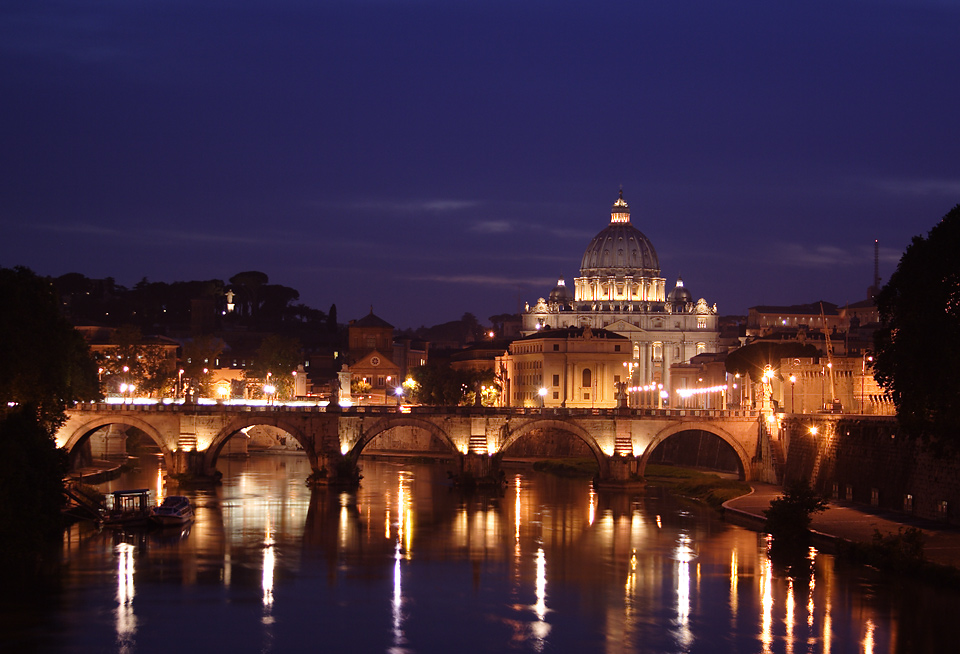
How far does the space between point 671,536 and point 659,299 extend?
134 meters

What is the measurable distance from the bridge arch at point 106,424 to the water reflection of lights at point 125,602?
78.5 ft

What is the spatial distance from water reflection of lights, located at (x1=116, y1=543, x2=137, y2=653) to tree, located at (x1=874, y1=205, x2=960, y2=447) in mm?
24680

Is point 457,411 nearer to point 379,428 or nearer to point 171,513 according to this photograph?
point 379,428

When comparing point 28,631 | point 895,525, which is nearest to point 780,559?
point 895,525

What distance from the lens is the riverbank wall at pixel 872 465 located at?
1871 inches

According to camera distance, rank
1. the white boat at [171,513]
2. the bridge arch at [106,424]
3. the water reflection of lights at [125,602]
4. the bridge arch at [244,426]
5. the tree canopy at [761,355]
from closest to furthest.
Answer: the water reflection of lights at [125,602], the white boat at [171,513], the bridge arch at [106,424], the bridge arch at [244,426], the tree canopy at [761,355]

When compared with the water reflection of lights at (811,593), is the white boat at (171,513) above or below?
above

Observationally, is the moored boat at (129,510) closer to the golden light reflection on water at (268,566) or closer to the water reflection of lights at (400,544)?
the golden light reflection on water at (268,566)

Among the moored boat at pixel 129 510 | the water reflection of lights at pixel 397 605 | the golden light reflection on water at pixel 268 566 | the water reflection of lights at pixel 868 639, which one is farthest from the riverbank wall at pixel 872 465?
the moored boat at pixel 129 510

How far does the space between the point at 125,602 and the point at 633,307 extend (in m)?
144

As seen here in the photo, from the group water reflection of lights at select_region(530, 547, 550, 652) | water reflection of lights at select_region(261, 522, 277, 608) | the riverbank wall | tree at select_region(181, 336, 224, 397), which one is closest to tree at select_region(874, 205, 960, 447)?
the riverbank wall

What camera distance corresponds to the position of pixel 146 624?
36.9 meters

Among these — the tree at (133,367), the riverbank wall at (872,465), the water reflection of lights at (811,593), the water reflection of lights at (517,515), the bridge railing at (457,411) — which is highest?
the tree at (133,367)

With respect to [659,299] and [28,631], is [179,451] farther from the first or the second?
[659,299]
